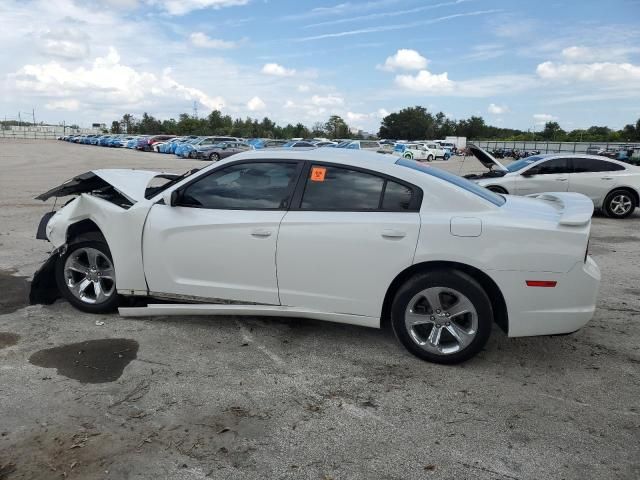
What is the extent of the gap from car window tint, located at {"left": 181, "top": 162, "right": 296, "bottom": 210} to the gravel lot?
1.11 meters

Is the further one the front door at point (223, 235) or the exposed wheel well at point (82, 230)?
the exposed wheel well at point (82, 230)

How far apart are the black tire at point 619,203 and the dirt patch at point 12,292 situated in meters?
11.5

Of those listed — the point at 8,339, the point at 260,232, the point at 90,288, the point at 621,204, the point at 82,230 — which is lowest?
the point at 8,339

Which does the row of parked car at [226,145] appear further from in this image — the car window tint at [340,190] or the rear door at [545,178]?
the car window tint at [340,190]

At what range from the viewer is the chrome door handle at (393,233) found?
3820mm

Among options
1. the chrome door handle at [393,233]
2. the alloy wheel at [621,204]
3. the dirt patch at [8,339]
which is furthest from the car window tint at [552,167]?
the dirt patch at [8,339]

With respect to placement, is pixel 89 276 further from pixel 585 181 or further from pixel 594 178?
pixel 594 178

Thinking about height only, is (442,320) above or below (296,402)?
above

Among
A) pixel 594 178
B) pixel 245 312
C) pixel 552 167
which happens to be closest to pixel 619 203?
pixel 594 178

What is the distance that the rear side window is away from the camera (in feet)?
13.0

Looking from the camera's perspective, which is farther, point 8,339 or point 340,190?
point 8,339

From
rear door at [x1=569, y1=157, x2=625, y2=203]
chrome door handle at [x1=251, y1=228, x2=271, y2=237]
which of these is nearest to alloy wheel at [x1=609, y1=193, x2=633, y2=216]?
rear door at [x1=569, y1=157, x2=625, y2=203]

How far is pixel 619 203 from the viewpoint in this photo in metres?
11.8

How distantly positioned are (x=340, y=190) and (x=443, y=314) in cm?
122
